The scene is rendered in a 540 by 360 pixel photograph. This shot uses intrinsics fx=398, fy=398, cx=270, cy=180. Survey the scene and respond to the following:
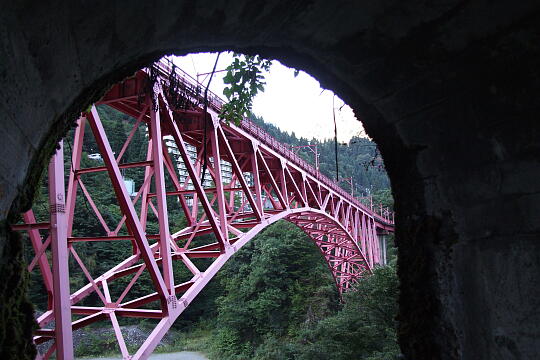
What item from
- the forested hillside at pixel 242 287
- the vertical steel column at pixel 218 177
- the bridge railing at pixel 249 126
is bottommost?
the forested hillside at pixel 242 287

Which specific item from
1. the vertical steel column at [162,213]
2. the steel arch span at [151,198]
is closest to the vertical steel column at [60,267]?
the steel arch span at [151,198]

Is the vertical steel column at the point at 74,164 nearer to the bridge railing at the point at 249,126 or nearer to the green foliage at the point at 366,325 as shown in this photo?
the bridge railing at the point at 249,126

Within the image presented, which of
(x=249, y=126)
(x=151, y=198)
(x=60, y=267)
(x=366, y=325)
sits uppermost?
(x=249, y=126)

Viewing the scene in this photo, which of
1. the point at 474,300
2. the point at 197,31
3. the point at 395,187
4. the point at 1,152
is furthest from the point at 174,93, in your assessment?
the point at 474,300

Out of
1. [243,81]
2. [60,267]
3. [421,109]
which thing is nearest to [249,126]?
[60,267]

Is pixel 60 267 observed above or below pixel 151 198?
below

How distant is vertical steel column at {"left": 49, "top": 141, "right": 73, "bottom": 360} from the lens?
4535 millimetres

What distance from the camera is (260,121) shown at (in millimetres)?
71375

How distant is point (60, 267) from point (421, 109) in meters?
4.43

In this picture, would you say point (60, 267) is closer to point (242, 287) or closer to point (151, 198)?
point (151, 198)

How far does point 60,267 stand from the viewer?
4676 mm

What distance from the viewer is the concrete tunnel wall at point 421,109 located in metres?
1.34

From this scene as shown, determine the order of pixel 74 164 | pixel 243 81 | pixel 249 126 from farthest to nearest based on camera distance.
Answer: pixel 249 126
pixel 74 164
pixel 243 81

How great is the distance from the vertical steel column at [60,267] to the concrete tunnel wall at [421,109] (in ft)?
11.7
